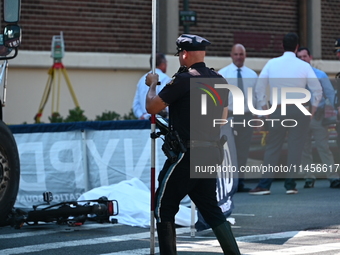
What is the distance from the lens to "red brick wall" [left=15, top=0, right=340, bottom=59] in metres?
18.0

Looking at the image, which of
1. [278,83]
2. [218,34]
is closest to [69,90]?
[218,34]

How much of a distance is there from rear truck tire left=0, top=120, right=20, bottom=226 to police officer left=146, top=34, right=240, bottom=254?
2750 mm

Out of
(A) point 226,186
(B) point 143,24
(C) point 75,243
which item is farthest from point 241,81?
(B) point 143,24

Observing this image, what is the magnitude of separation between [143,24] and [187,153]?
1358 centimetres

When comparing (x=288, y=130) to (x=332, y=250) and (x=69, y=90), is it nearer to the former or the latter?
(x=332, y=250)

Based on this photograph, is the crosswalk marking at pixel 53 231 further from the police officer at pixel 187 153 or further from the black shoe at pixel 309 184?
the black shoe at pixel 309 184

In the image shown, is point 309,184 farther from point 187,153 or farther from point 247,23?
point 247,23

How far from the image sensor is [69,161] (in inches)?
432

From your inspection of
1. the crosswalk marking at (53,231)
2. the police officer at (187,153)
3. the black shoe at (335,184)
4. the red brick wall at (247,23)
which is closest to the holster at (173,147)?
the police officer at (187,153)

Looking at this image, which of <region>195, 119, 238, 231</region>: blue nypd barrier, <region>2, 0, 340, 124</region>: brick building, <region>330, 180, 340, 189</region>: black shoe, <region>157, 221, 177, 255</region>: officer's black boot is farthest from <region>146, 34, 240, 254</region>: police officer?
<region>2, 0, 340, 124</region>: brick building

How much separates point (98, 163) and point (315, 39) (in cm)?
1316

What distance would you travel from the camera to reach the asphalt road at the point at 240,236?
25.1 feet

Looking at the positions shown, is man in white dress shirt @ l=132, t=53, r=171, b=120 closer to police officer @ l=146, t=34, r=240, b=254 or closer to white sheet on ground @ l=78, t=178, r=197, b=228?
white sheet on ground @ l=78, t=178, r=197, b=228

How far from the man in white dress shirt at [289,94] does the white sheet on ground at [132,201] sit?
2.79 m
